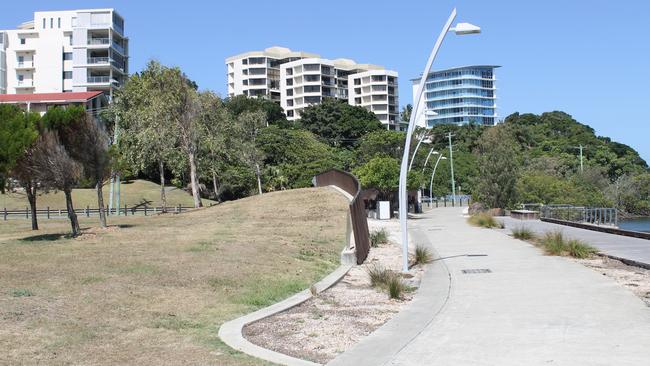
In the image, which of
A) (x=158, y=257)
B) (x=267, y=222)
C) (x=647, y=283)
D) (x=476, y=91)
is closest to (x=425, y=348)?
(x=647, y=283)

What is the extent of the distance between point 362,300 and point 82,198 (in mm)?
58890

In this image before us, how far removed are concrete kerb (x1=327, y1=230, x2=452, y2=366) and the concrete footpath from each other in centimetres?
1

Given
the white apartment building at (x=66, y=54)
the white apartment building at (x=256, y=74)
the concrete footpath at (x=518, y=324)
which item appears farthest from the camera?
the white apartment building at (x=256, y=74)

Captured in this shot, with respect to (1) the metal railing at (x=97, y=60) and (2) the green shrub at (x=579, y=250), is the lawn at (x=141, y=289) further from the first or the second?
(1) the metal railing at (x=97, y=60)

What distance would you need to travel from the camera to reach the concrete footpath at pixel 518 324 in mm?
7500

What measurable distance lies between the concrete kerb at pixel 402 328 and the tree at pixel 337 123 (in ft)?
324

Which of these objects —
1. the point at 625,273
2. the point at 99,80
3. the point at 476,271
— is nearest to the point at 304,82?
the point at 99,80

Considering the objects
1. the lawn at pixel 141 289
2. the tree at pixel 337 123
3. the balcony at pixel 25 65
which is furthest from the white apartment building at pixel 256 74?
the lawn at pixel 141 289

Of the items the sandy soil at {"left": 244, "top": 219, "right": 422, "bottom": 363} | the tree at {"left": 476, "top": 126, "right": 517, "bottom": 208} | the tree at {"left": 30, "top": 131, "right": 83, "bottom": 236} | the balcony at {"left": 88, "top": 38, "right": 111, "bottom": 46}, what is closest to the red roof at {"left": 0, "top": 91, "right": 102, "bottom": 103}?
the balcony at {"left": 88, "top": 38, "right": 111, "bottom": 46}

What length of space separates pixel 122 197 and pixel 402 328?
208 ft

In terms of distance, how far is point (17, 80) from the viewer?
99562 mm

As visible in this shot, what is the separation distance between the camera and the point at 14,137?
815 inches

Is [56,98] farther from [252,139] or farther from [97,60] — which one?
[252,139]

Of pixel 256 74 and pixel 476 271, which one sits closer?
pixel 476 271
